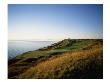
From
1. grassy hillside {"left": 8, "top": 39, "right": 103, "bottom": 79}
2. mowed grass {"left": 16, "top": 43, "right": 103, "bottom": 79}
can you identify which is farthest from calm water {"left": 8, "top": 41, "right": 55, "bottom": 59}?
mowed grass {"left": 16, "top": 43, "right": 103, "bottom": 79}

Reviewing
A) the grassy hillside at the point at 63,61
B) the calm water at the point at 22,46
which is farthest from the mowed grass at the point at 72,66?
the calm water at the point at 22,46

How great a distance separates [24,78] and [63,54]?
1.90ft

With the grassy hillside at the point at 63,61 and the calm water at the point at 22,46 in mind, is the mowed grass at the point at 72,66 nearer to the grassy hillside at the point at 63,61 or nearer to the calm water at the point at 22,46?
the grassy hillside at the point at 63,61

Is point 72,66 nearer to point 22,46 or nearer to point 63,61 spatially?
point 63,61

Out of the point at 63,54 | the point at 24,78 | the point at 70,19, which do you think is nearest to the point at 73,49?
the point at 63,54

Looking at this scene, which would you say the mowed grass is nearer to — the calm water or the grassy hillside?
the grassy hillside

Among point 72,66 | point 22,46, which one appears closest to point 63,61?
point 72,66

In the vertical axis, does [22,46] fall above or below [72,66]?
above

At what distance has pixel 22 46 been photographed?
3.93 metres

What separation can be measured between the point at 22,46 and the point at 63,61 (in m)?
0.56

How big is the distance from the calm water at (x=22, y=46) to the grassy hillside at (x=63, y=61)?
0.05m

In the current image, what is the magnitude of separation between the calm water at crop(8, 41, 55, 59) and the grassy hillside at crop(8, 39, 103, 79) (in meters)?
0.05
